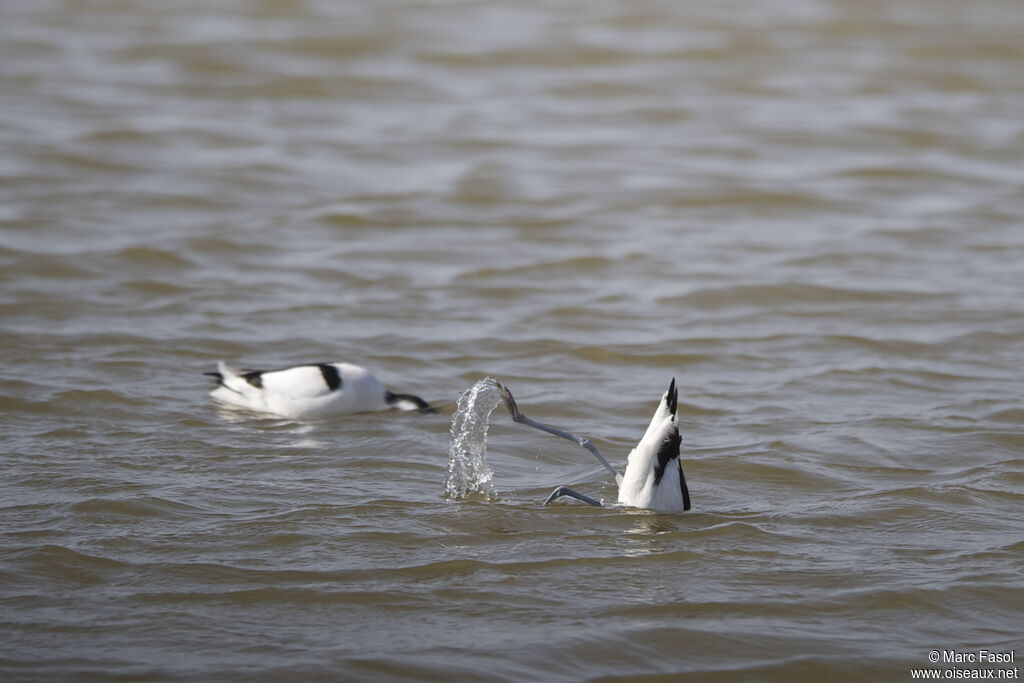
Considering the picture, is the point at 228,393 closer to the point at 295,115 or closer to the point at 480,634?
the point at 480,634

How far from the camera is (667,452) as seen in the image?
4.93 meters

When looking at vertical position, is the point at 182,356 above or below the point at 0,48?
below

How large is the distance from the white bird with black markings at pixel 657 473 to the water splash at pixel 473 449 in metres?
0.36

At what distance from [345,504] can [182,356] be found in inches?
98.4

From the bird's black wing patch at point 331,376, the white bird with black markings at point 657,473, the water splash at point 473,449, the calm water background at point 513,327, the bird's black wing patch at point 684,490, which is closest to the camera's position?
the calm water background at point 513,327

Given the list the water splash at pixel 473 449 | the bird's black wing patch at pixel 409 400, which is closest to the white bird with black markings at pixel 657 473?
the water splash at pixel 473 449

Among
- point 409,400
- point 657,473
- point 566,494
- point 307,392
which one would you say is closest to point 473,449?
point 566,494

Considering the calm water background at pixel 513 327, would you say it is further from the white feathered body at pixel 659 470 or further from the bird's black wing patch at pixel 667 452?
the bird's black wing patch at pixel 667 452

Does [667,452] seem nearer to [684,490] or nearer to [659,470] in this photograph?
[659,470]

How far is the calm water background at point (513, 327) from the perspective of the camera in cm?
426

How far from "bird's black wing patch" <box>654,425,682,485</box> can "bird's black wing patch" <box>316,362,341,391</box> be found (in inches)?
82.2

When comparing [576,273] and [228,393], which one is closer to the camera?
[228,393]

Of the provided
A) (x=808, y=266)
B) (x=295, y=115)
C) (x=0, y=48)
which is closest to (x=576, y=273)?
(x=808, y=266)

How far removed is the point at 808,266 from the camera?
9188 millimetres
